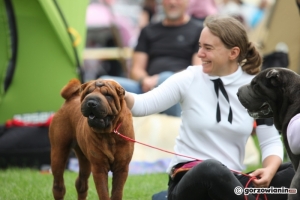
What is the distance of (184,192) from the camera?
3.59 metres

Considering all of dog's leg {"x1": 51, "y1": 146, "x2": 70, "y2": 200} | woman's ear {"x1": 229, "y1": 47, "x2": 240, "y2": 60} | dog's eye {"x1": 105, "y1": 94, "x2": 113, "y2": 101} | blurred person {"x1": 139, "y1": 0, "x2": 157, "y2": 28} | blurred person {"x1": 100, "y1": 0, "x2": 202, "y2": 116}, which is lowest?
blurred person {"x1": 139, "y1": 0, "x2": 157, "y2": 28}

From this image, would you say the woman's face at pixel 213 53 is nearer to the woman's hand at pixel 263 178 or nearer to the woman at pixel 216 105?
the woman at pixel 216 105

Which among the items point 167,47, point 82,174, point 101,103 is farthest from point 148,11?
point 101,103

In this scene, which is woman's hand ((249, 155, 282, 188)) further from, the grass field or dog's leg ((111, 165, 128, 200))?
the grass field

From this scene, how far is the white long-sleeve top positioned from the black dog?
362 millimetres

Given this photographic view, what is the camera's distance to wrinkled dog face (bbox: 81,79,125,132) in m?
→ 3.21

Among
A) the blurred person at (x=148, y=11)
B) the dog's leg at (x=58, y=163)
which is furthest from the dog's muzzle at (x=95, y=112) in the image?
the blurred person at (x=148, y=11)

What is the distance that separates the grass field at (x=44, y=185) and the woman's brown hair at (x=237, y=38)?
4.21ft

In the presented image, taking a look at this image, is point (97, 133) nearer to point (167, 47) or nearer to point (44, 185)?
point (44, 185)

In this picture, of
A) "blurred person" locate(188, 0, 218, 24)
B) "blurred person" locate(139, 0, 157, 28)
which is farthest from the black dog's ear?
"blurred person" locate(139, 0, 157, 28)

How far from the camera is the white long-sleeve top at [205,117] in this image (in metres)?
3.81

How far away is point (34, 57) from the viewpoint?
6.47 m

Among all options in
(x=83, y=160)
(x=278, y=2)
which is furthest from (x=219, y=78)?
(x=278, y=2)

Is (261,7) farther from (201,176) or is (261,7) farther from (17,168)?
(201,176)
